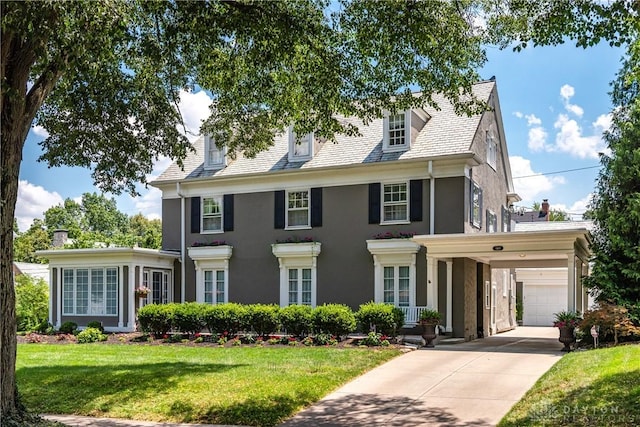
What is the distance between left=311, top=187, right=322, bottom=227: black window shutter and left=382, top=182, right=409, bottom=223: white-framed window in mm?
2214

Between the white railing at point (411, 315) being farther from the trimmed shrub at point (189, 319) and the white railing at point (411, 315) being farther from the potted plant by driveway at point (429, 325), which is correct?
the trimmed shrub at point (189, 319)

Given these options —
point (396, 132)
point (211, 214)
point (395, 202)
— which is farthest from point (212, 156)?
point (395, 202)

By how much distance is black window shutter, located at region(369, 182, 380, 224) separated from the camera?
20.9 metres

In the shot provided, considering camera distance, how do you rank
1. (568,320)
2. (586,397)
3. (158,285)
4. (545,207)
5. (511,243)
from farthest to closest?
(545,207)
(158,285)
(511,243)
(568,320)
(586,397)

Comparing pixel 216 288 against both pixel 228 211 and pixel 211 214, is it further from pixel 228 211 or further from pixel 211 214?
pixel 228 211

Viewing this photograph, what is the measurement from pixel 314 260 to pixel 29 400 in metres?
11.9

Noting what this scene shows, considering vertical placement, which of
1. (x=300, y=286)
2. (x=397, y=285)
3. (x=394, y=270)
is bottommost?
(x=300, y=286)

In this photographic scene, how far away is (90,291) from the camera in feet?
77.2

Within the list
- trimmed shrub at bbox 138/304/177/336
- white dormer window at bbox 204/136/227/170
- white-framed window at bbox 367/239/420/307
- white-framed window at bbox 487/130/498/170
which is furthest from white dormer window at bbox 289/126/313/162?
trimmed shrub at bbox 138/304/177/336

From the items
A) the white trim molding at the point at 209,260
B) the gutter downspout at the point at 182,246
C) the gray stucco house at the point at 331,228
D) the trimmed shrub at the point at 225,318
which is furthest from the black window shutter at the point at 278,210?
the gutter downspout at the point at 182,246

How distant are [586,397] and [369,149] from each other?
1353cm

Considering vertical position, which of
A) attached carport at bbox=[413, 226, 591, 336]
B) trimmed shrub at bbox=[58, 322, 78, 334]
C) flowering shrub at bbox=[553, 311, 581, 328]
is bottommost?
trimmed shrub at bbox=[58, 322, 78, 334]

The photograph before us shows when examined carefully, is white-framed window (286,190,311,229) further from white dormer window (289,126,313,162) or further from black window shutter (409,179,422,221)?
black window shutter (409,179,422,221)

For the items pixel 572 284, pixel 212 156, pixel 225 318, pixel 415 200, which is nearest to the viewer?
pixel 572 284
